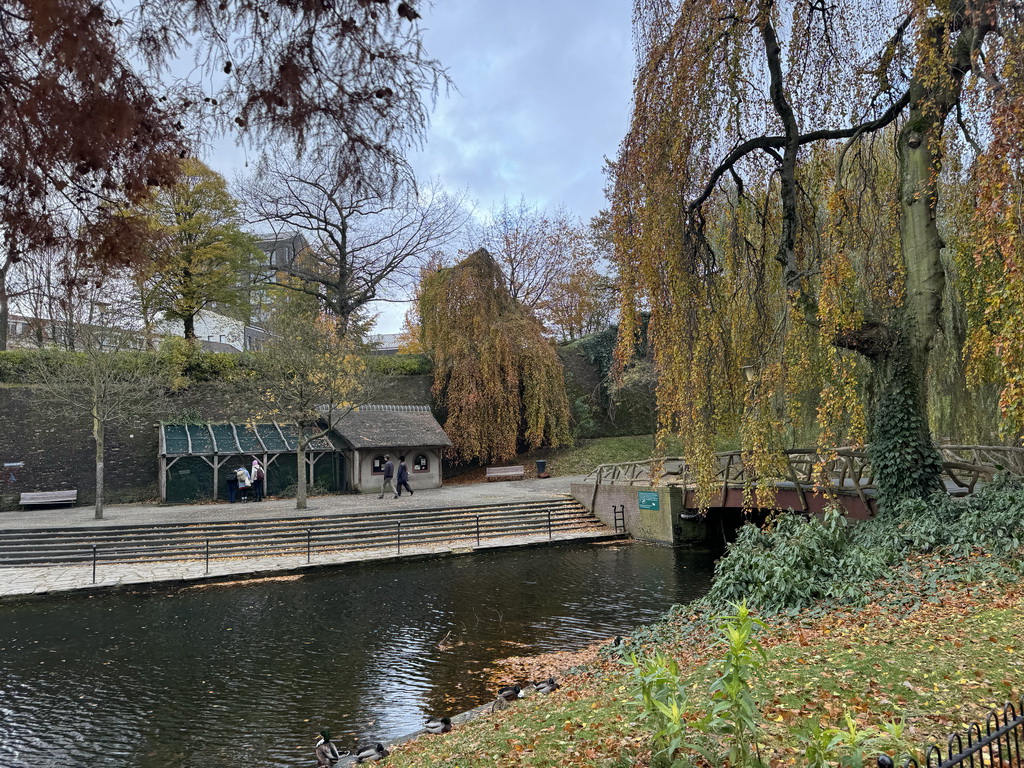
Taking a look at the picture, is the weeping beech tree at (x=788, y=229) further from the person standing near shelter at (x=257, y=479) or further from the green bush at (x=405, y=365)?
the green bush at (x=405, y=365)

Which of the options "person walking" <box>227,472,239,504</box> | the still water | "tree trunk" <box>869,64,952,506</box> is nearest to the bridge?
"tree trunk" <box>869,64,952,506</box>

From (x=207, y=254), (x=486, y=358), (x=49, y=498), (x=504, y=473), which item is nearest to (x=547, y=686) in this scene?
(x=486, y=358)

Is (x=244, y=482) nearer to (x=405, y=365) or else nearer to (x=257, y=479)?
(x=257, y=479)

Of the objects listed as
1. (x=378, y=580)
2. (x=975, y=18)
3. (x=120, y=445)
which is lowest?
(x=378, y=580)

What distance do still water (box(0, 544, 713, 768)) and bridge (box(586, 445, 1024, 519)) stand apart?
2.52 m

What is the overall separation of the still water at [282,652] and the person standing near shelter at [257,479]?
9.03 m

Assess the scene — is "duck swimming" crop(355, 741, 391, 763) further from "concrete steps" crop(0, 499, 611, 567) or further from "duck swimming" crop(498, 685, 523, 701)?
"concrete steps" crop(0, 499, 611, 567)

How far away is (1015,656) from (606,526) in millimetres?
Answer: 16334

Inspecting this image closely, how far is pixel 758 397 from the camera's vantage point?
10062mm

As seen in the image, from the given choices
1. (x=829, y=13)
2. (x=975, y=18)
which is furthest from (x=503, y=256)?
(x=975, y=18)

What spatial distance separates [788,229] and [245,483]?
19523 mm

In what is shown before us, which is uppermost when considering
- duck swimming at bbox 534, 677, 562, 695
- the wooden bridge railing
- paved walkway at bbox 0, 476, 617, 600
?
the wooden bridge railing

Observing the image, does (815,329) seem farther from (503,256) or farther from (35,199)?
(503,256)

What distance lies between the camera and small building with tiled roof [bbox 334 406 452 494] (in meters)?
25.8
